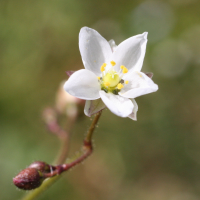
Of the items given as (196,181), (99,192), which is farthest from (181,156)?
(99,192)

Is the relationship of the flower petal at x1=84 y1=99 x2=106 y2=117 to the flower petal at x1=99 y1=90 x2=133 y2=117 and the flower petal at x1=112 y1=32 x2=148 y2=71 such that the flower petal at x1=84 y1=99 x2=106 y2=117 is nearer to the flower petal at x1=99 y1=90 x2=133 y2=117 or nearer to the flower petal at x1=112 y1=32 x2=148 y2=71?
the flower petal at x1=99 y1=90 x2=133 y2=117

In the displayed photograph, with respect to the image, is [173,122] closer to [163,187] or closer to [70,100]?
[163,187]

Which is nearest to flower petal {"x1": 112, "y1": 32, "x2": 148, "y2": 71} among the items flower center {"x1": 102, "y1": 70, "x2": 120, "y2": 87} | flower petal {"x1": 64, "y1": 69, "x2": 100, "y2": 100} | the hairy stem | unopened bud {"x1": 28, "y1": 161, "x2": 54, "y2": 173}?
flower center {"x1": 102, "y1": 70, "x2": 120, "y2": 87}

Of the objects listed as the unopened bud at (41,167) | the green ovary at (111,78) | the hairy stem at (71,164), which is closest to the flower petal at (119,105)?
the green ovary at (111,78)

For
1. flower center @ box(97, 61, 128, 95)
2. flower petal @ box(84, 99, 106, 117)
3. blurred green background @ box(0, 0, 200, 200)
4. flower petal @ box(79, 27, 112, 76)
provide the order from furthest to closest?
blurred green background @ box(0, 0, 200, 200)
flower center @ box(97, 61, 128, 95)
flower petal @ box(79, 27, 112, 76)
flower petal @ box(84, 99, 106, 117)

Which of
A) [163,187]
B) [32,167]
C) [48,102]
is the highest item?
[32,167]

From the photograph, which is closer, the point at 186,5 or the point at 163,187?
the point at 163,187
